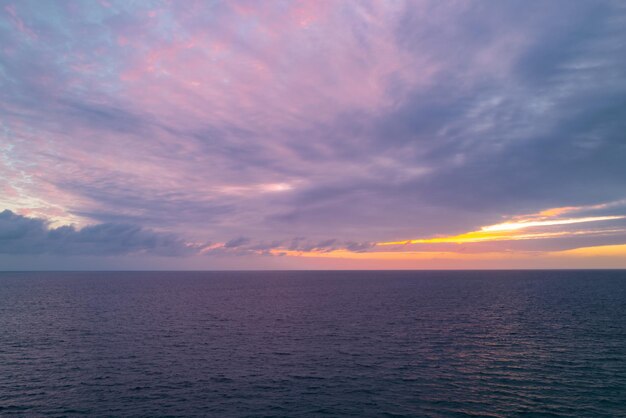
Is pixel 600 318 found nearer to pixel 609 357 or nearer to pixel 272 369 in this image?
pixel 609 357

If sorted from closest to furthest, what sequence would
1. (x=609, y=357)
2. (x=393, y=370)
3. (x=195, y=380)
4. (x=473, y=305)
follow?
(x=195, y=380), (x=393, y=370), (x=609, y=357), (x=473, y=305)

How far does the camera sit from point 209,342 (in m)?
68.8

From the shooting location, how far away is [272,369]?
52.8m

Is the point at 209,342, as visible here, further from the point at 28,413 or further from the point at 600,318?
the point at 600,318

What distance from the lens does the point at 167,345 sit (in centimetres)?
6619

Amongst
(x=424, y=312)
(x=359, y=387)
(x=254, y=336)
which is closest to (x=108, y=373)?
(x=254, y=336)

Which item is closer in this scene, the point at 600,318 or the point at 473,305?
the point at 600,318

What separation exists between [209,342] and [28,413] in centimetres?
3188

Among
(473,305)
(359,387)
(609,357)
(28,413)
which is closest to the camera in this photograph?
(28,413)

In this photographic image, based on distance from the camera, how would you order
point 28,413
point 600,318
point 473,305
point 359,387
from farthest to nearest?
point 473,305 → point 600,318 → point 359,387 → point 28,413

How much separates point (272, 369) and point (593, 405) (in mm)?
38891

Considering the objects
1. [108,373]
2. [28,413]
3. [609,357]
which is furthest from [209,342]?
[609,357]

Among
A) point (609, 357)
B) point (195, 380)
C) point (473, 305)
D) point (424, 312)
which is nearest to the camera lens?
point (195, 380)

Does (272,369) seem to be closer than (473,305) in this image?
Yes
